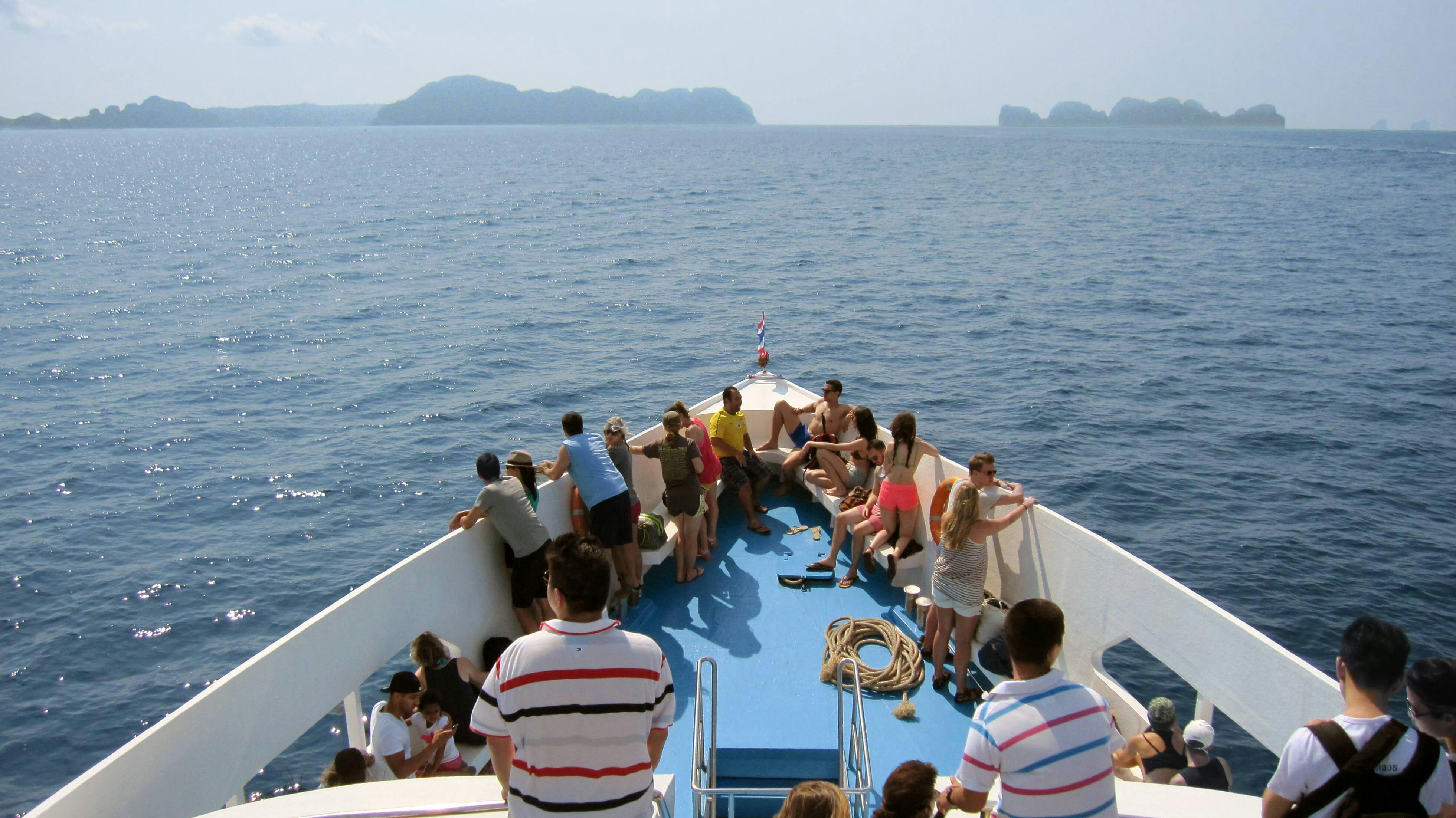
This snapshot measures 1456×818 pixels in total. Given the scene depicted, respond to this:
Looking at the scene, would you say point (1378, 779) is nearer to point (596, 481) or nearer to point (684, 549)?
→ point (596, 481)

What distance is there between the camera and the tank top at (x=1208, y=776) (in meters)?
4.63

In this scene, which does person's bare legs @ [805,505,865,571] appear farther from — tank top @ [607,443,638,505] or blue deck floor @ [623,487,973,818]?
tank top @ [607,443,638,505]

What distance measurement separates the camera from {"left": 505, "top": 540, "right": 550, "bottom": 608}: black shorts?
21.1 feet

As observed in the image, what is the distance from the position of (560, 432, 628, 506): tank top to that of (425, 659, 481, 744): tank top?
168 centimetres

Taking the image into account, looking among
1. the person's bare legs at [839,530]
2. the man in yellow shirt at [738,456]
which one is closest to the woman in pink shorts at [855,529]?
Answer: the person's bare legs at [839,530]

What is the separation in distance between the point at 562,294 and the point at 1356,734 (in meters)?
31.2

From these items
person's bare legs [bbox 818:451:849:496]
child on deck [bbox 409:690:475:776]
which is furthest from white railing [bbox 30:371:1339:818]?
person's bare legs [bbox 818:451:849:496]

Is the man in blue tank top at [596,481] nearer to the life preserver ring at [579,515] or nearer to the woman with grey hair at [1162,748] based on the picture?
the life preserver ring at [579,515]

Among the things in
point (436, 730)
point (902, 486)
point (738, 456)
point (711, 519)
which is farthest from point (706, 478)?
point (436, 730)

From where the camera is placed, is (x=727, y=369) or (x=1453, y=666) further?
→ (x=727, y=369)

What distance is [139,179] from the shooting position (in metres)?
86.0

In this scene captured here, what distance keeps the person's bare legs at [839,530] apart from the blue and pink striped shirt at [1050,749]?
4971 mm

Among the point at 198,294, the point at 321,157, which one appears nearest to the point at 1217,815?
the point at 198,294

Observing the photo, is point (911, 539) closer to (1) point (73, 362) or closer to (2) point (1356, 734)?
(2) point (1356, 734)
